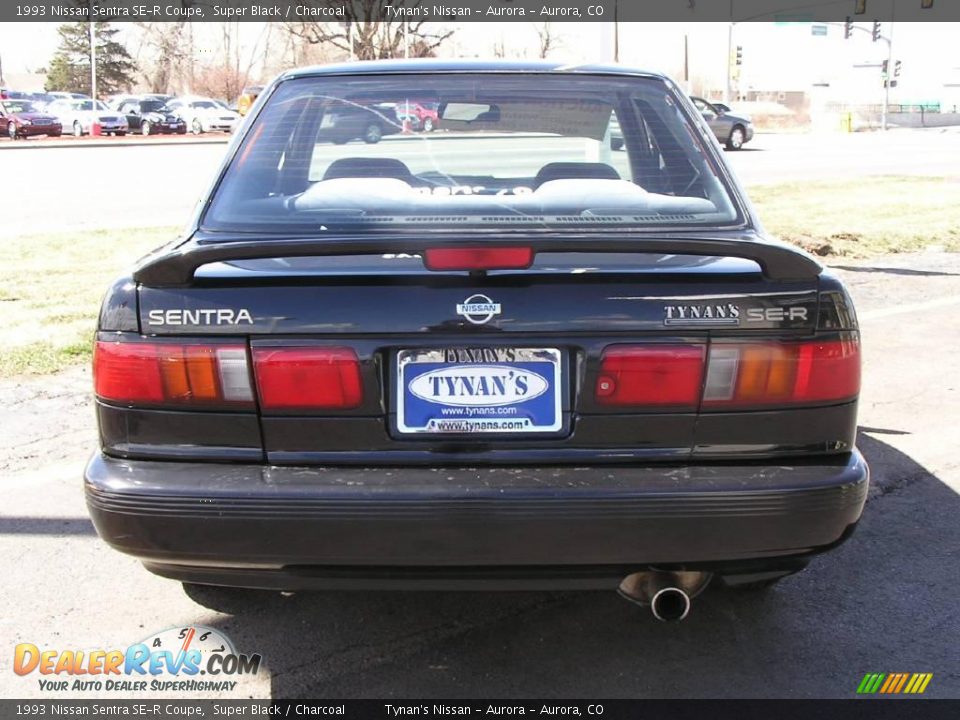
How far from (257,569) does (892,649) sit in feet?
A: 6.10

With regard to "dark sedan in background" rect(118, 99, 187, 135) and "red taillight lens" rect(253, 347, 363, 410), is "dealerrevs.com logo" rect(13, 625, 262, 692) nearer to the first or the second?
"red taillight lens" rect(253, 347, 363, 410)

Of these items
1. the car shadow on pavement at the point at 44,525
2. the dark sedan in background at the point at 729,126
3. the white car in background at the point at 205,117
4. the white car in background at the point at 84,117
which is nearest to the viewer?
the car shadow on pavement at the point at 44,525

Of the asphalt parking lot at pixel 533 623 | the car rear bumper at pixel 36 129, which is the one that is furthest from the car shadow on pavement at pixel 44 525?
the car rear bumper at pixel 36 129

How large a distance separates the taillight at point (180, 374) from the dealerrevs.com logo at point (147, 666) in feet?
2.80

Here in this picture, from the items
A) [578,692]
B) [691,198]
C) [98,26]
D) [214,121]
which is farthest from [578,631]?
[98,26]

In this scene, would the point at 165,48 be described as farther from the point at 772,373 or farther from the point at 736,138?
the point at 772,373

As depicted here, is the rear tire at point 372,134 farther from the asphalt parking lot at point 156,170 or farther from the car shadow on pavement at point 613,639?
the car shadow on pavement at point 613,639

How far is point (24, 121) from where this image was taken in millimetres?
38406

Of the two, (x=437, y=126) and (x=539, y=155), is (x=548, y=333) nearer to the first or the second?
(x=437, y=126)

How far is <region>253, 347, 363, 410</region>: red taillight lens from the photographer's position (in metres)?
2.53

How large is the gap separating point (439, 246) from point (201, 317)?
23.7 inches

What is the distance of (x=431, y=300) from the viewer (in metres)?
2.52

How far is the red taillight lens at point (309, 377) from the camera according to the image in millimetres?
2525

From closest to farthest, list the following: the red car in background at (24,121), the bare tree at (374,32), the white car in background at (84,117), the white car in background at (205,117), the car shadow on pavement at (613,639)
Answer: the car shadow on pavement at (613,639) → the red car in background at (24,121) → the white car in background at (84,117) → the white car in background at (205,117) → the bare tree at (374,32)
